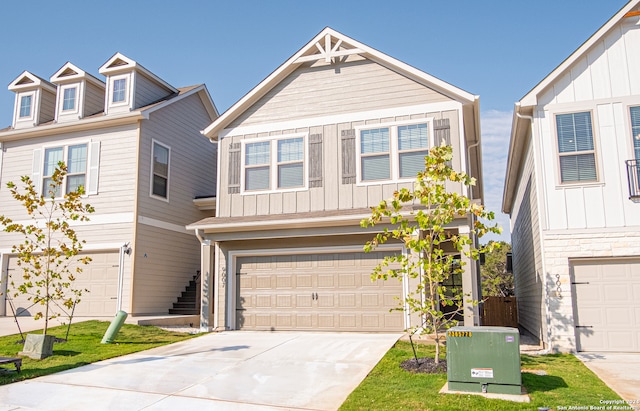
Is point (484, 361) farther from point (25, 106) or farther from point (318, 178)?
point (25, 106)

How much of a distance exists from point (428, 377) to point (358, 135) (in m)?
7.23

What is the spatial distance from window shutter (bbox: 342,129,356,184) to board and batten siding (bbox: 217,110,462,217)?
3cm

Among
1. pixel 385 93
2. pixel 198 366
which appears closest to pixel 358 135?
pixel 385 93

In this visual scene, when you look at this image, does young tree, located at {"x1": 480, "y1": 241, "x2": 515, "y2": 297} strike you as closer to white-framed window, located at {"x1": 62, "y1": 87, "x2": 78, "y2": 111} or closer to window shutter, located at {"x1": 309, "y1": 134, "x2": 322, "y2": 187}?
window shutter, located at {"x1": 309, "y1": 134, "x2": 322, "y2": 187}

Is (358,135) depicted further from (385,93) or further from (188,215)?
(188,215)

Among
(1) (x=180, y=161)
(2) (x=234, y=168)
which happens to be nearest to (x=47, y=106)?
(1) (x=180, y=161)

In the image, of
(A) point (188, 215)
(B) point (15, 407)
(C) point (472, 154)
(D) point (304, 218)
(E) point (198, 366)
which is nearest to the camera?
(B) point (15, 407)

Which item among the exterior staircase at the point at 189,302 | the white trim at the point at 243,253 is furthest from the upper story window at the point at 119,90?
the white trim at the point at 243,253

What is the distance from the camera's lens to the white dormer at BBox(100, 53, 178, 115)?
52.4 ft

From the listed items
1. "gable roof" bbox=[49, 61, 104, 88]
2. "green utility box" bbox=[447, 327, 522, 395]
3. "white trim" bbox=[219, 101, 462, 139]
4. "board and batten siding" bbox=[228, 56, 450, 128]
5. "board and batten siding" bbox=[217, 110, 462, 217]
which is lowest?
"green utility box" bbox=[447, 327, 522, 395]

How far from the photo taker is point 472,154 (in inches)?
628

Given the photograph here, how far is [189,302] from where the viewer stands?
53.3ft

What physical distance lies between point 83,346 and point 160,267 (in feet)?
16.1

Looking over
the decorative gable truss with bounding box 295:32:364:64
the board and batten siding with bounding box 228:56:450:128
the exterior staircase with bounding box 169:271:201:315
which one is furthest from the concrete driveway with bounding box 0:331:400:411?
the decorative gable truss with bounding box 295:32:364:64
